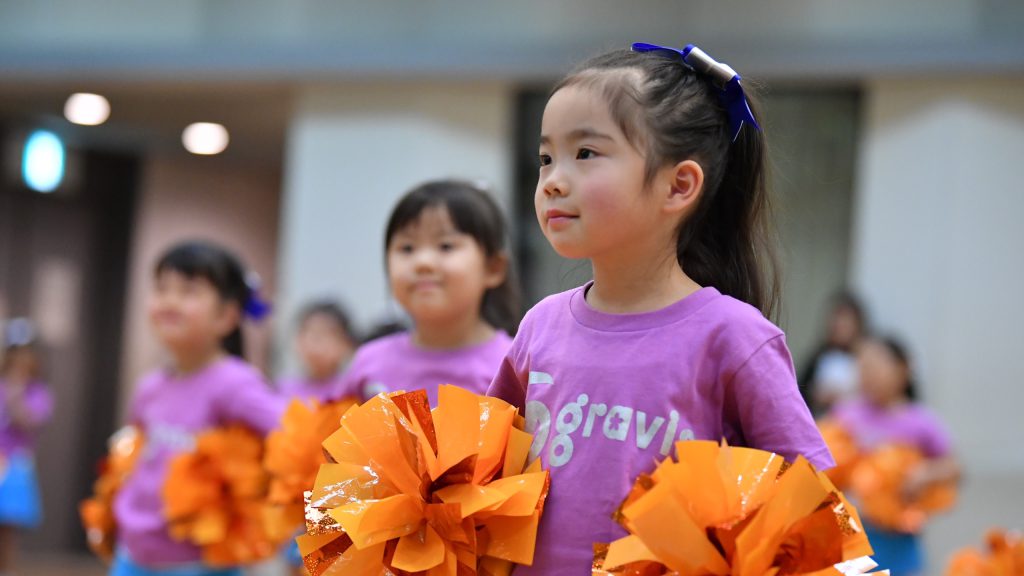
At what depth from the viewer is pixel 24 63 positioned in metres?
7.37

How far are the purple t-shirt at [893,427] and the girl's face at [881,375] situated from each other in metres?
0.05

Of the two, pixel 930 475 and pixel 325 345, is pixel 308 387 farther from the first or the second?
pixel 930 475

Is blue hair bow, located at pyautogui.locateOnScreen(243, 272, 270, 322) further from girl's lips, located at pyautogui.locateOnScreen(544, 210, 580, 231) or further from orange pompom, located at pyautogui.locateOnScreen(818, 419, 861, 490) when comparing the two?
girl's lips, located at pyautogui.locateOnScreen(544, 210, 580, 231)

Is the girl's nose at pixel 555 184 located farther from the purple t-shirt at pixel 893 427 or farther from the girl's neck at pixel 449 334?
the purple t-shirt at pixel 893 427

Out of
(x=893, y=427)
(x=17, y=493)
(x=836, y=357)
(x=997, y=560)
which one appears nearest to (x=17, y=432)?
(x=17, y=493)

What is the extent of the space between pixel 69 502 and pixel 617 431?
334 inches

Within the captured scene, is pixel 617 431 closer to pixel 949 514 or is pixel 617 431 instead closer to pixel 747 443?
pixel 747 443

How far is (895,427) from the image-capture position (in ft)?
16.8

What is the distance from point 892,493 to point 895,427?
38cm

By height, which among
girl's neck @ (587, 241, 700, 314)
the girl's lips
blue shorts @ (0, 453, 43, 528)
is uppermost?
the girl's lips

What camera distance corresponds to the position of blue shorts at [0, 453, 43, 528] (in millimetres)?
7152

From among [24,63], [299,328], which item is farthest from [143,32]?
[299,328]

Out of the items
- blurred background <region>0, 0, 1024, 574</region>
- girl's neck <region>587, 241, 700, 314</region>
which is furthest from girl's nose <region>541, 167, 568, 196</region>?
blurred background <region>0, 0, 1024, 574</region>

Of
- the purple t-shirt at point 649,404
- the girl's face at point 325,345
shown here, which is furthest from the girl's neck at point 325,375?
the purple t-shirt at point 649,404
